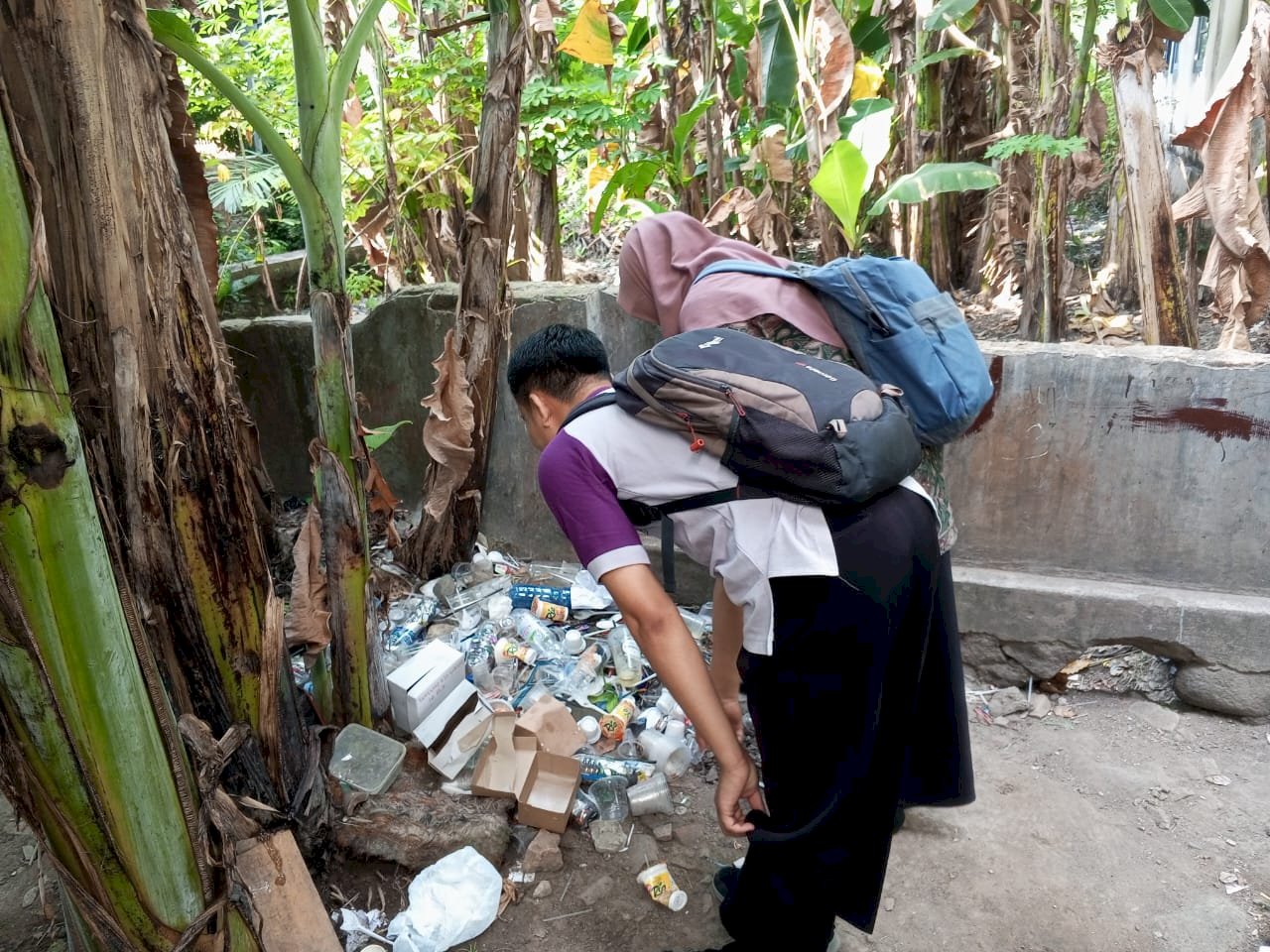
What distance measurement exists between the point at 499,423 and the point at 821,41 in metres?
1.82

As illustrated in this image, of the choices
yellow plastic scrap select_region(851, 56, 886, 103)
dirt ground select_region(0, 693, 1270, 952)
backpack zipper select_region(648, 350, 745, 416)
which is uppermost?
yellow plastic scrap select_region(851, 56, 886, 103)

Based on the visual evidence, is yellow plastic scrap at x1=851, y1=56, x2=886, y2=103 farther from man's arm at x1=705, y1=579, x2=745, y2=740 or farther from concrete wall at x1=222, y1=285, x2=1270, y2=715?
man's arm at x1=705, y1=579, x2=745, y2=740

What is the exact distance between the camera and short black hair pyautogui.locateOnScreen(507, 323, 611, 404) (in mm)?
1679

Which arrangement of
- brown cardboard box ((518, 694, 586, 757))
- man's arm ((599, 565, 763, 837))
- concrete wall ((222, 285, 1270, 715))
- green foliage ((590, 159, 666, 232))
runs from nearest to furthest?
man's arm ((599, 565, 763, 837)) < brown cardboard box ((518, 694, 586, 757)) < concrete wall ((222, 285, 1270, 715)) < green foliage ((590, 159, 666, 232))

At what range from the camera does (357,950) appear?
1.99 m

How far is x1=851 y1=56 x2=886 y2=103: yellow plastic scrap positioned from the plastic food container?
3088 millimetres

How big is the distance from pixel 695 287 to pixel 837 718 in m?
0.93

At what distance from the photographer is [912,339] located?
1663mm

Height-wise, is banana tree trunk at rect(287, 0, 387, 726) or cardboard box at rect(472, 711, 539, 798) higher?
banana tree trunk at rect(287, 0, 387, 726)

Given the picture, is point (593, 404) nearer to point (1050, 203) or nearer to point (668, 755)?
point (668, 755)

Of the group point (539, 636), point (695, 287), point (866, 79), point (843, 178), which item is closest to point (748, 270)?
point (695, 287)

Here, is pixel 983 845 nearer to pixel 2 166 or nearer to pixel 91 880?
pixel 91 880

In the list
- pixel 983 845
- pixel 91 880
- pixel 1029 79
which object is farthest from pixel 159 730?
pixel 1029 79

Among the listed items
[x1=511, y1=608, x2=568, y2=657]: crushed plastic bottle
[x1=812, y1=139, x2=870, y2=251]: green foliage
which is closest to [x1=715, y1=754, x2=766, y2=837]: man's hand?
[x1=511, y1=608, x2=568, y2=657]: crushed plastic bottle
